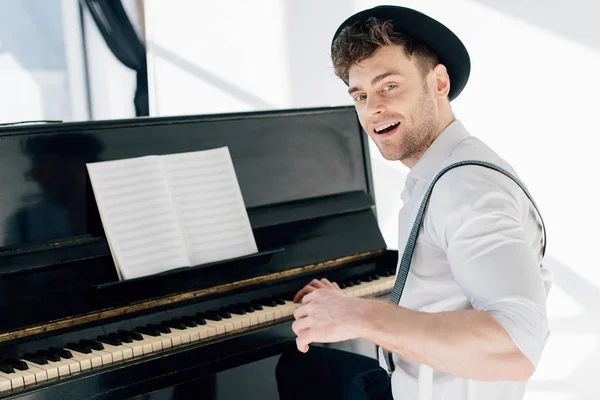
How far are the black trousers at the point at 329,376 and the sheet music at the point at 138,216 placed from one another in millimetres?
462

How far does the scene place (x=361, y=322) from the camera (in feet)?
4.07

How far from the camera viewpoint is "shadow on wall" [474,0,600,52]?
365 centimetres

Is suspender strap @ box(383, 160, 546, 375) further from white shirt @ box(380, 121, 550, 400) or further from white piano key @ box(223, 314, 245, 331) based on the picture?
white piano key @ box(223, 314, 245, 331)

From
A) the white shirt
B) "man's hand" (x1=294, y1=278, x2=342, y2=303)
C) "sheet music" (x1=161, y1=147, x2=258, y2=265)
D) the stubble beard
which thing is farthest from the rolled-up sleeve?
"sheet music" (x1=161, y1=147, x2=258, y2=265)

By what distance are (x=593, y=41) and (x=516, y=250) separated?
2.82 m

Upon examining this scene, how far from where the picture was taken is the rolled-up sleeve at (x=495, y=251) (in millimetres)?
1172

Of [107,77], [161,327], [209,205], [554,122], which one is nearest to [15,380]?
[161,327]

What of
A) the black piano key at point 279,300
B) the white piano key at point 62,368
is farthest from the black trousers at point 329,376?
the white piano key at point 62,368

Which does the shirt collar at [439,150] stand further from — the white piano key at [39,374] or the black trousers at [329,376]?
the white piano key at [39,374]

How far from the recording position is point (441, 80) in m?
1.66

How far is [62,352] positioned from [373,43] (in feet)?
3.66

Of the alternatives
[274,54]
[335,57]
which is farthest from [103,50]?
[335,57]

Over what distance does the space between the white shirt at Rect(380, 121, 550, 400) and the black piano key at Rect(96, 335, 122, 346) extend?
0.80 metres

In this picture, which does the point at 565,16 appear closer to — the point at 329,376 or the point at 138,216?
the point at 329,376
